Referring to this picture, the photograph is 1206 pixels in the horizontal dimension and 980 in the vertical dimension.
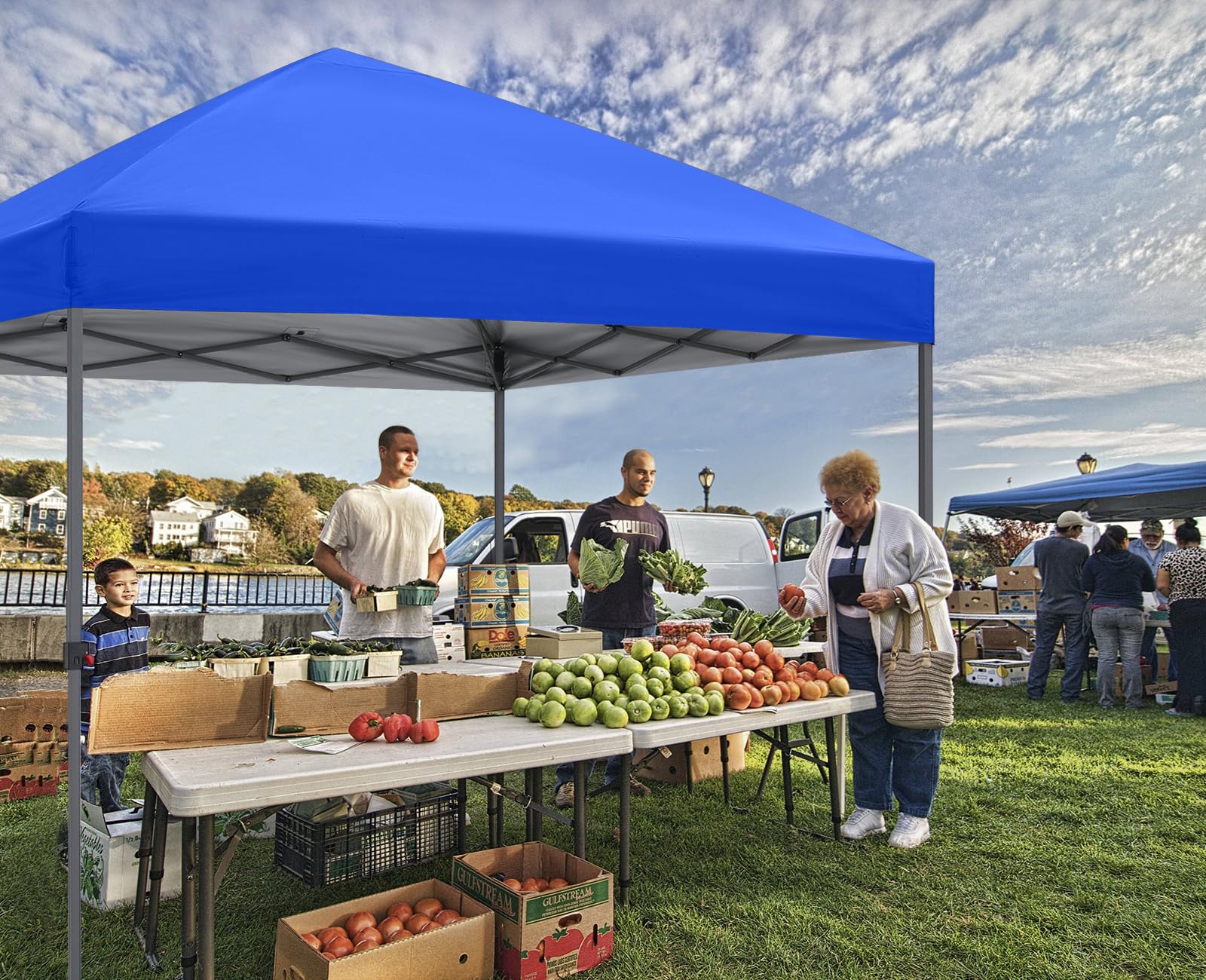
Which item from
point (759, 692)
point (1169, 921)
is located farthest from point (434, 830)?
point (1169, 921)

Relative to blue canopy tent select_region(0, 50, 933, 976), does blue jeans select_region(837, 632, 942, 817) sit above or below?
below

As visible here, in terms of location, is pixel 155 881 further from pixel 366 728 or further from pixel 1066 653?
pixel 1066 653

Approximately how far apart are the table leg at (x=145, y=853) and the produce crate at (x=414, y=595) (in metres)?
1.46

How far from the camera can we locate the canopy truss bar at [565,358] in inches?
234

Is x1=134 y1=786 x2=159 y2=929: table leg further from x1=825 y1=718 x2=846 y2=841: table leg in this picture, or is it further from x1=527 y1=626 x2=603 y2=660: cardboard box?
x1=825 y1=718 x2=846 y2=841: table leg

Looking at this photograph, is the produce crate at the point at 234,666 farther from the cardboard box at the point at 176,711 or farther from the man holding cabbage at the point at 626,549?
the man holding cabbage at the point at 626,549

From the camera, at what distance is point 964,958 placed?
334 cm

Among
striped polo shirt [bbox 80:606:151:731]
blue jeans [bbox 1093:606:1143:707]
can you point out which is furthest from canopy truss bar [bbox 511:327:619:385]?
blue jeans [bbox 1093:606:1143:707]

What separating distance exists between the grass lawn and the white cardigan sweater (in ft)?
3.47

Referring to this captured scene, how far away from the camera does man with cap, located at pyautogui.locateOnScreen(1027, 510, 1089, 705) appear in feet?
31.8

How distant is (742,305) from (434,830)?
9.49ft

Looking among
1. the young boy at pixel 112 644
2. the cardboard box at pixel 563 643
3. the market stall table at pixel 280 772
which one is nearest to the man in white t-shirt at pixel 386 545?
the cardboard box at pixel 563 643

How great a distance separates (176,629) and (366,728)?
11.5 m

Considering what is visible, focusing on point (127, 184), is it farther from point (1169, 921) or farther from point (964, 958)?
point (1169, 921)
